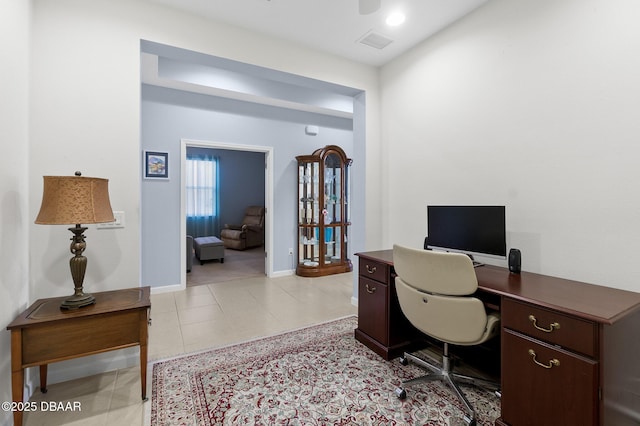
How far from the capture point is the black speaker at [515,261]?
192 centimetres

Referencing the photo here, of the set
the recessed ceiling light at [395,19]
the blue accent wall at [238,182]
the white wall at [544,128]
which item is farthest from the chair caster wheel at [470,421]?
the blue accent wall at [238,182]

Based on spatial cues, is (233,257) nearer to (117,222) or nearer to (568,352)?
(117,222)

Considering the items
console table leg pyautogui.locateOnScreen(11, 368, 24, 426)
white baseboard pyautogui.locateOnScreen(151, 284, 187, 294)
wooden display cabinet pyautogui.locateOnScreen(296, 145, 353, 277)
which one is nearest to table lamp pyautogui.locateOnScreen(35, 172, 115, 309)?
console table leg pyautogui.locateOnScreen(11, 368, 24, 426)

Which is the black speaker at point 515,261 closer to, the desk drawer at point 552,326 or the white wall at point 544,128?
the white wall at point 544,128

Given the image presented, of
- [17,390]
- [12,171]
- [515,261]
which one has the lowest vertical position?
[17,390]

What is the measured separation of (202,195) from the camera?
7938mm

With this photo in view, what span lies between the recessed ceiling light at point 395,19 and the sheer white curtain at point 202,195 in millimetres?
6505

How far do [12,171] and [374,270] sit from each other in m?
2.43

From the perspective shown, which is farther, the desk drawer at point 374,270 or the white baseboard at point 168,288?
the white baseboard at point 168,288

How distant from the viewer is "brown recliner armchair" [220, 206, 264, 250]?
729cm

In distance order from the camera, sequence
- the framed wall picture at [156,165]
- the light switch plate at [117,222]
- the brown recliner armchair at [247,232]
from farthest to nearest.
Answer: the brown recliner armchair at [247,232] < the framed wall picture at [156,165] < the light switch plate at [117,222]

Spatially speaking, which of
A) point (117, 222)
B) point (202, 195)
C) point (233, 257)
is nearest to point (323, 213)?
point (233, 257)

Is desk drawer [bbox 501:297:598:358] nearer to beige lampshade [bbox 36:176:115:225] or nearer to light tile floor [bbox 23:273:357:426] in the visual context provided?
light tile floor [bbox 23:273:357:426]

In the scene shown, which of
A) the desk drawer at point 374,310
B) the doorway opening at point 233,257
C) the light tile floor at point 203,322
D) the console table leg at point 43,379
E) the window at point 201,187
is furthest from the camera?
the window at point 201,187
